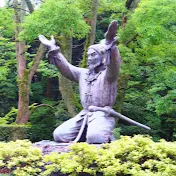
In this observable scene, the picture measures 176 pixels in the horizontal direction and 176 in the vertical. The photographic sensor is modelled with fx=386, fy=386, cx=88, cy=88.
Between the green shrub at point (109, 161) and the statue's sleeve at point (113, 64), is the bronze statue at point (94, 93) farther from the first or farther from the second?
the green shrub at point (109, 161)

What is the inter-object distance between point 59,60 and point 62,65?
0.35ft

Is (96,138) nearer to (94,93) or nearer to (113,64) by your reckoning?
(94,93)

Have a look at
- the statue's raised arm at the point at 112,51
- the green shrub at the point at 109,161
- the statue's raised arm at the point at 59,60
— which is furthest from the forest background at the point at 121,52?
the green shrub at the point at 109,161

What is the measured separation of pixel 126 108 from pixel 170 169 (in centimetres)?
917

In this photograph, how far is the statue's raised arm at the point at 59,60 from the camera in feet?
19.9

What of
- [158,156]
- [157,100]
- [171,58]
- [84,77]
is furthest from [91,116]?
[171,58]

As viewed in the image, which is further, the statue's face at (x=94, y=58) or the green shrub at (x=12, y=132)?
the green shrub at (x=12, y=132)

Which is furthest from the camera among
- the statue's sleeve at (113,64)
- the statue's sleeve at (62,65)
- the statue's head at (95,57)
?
the statue's sleeve at (62,65)

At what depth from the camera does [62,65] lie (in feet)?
20.2

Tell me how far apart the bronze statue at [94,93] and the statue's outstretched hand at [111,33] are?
13 cm

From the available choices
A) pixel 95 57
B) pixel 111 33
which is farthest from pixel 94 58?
pixel 111 33

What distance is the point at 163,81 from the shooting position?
9812 millimetres

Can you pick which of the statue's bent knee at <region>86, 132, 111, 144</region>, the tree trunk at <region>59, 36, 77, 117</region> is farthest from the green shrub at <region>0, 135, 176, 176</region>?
the tree trunk at <region>59, 36, 77, 117</region>

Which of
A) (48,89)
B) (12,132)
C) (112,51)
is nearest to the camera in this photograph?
(112,51)
